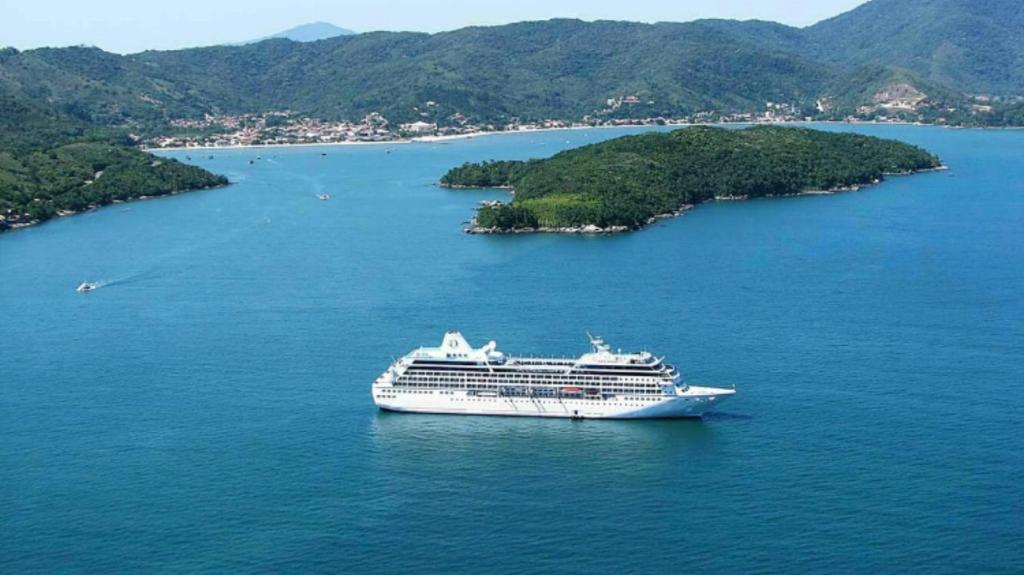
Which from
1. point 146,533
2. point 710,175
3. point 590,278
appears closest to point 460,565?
point 146,533

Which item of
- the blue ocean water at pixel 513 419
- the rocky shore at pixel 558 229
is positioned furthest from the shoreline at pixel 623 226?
the blue ocean water at pixel 513 419

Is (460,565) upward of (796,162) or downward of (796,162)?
downward

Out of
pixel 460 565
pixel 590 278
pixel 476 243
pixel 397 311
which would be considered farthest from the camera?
pixel 476 243

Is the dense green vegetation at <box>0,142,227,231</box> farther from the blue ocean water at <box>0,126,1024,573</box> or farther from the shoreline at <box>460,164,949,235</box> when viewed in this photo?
the shoreline at <box>460,164,949,235</box>

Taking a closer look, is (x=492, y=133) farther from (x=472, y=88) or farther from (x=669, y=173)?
(x=669, y=173)

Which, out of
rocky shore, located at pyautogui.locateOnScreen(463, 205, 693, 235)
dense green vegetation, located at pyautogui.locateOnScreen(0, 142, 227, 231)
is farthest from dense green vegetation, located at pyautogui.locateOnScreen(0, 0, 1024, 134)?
rocky shore, located at pyautogui.locateOnScreen(463, 205, 693, 235)

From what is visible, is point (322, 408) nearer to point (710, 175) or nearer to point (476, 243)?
point (476, 243)
